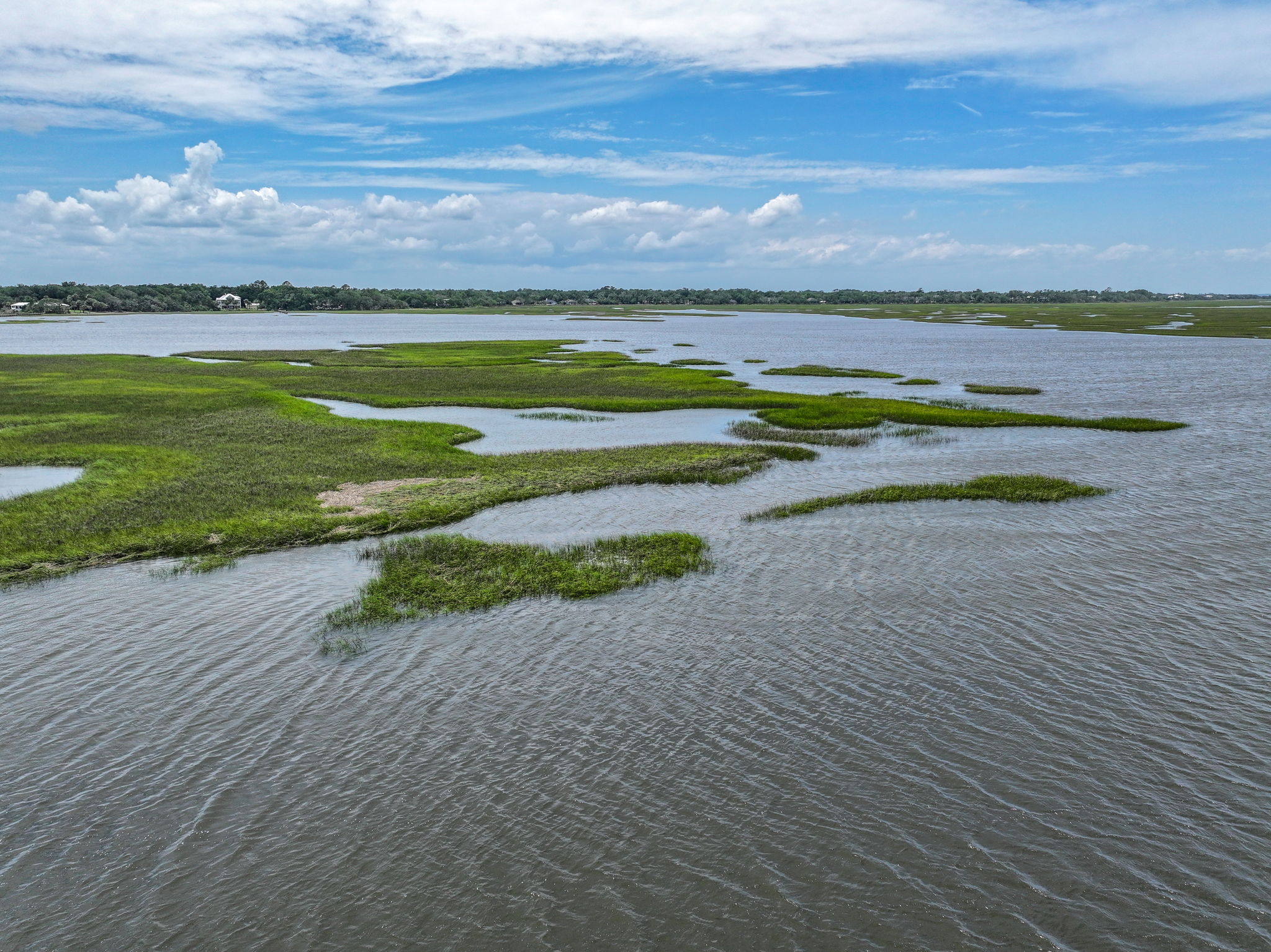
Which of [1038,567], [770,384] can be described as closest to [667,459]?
[1038,567]

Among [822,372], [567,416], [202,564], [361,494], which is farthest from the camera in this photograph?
[822,372]

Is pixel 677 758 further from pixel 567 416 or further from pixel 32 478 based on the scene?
pixel 567 416

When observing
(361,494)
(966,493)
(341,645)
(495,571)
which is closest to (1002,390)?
(966,493)

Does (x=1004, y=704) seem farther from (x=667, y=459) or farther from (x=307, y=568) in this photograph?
(x=667, y=459)

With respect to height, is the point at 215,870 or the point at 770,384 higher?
the point at 770,384

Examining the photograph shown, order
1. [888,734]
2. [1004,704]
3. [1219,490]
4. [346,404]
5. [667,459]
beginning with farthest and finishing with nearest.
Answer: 1. [346,404]
2. [667,459]
3. [1219,490]
4. [1004,704]
5. [888,734]

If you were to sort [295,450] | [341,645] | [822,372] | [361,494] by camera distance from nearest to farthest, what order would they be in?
[341,645], [361,494], [295,450], [822,372]
